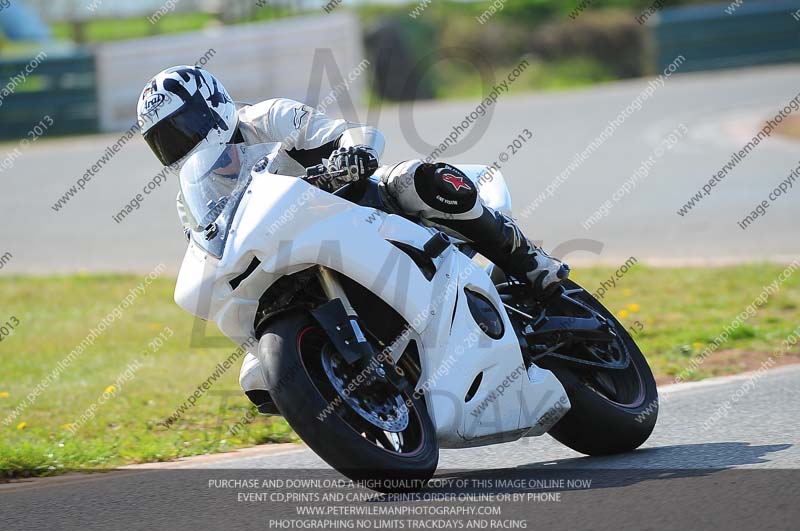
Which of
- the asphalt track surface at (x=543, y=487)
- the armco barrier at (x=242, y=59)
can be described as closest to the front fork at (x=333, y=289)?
the asphalt track surface at (x=543, y=487)

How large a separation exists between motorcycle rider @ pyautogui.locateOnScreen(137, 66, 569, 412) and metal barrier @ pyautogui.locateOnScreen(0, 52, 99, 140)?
18039mm

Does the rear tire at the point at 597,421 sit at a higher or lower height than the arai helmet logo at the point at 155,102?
lower

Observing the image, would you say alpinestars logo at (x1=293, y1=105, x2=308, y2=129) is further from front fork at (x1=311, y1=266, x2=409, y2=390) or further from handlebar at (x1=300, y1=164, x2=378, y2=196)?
front fork at (x1=311, y1=266, x2=409, y2=390)

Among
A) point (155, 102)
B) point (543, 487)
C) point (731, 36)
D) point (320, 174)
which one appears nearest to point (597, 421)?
point (543, 487)

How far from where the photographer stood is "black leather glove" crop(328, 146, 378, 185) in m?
4.83

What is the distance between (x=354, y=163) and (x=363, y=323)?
64cm

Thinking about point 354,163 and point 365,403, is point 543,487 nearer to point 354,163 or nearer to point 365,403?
point 365,403

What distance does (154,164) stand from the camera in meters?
18.8

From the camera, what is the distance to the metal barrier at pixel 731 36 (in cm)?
2514

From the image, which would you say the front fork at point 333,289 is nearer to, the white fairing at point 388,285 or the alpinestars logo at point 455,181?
the white fairing at point 388,285

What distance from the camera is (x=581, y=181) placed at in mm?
15305

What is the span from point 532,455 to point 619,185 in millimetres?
9562

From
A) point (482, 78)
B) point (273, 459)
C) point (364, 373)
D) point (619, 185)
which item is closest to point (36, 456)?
point (273, 459)

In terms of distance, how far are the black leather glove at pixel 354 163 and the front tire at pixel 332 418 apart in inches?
23.5
